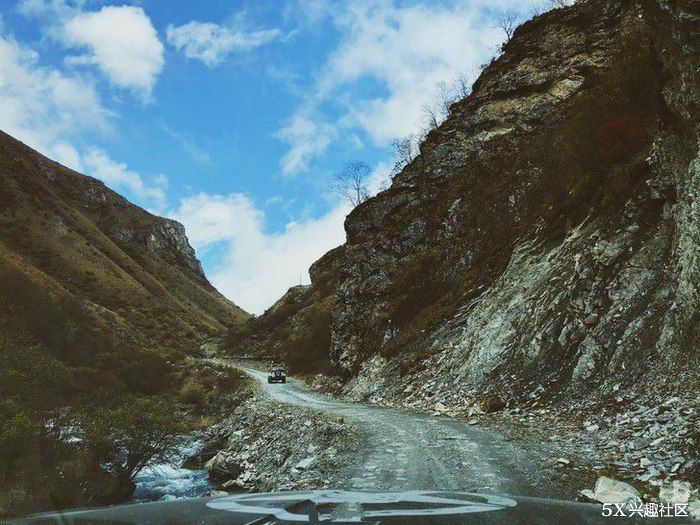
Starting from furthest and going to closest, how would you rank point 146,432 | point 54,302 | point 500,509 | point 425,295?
point 54,302 → point 425,295 → point 146,432 → point 500,509

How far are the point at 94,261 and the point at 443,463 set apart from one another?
94195 mm

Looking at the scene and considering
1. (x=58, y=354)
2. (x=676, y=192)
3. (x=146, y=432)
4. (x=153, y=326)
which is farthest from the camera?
(x=153, y=326)

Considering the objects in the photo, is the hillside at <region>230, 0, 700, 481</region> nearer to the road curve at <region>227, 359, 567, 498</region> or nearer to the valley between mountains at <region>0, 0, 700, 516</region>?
the valley between mountains at <region>0, 0, 700, 516</region>

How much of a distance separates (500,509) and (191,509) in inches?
69.8

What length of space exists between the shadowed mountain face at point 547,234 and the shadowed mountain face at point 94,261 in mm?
30990

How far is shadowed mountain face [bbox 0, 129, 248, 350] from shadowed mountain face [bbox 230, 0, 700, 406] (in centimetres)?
3099

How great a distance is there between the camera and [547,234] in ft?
59.9

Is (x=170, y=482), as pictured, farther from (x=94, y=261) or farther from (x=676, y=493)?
(x=94, y=261)

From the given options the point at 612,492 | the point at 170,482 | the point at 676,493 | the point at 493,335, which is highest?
the point at 493,335

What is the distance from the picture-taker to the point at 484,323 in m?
18.7

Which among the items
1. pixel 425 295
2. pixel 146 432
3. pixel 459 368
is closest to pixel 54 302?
pixel 146 432

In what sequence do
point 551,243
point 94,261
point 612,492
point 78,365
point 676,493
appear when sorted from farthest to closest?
1. point 94,261
2. point 78,365
3. point 551,243
4. point 612,492
5. point 676,493

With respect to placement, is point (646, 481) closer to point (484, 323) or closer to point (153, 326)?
point (484, 323)

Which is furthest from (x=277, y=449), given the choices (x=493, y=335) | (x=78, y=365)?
(x=78, y=365)
